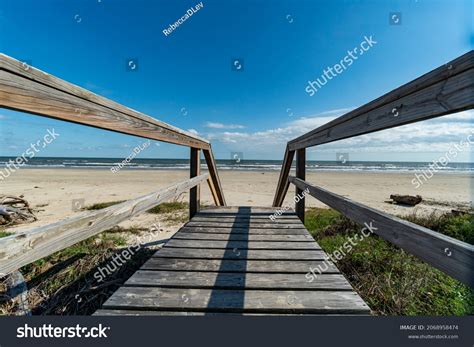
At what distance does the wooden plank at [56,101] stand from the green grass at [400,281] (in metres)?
2.53

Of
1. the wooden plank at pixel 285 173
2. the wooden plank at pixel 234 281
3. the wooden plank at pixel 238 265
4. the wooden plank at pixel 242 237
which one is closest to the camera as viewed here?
the wooden plank at pixel 234 281

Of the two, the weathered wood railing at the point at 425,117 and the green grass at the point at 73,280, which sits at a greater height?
the weathered wood railing at the point at 425,117

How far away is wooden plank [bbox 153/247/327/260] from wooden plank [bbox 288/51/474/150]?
1.09 meters

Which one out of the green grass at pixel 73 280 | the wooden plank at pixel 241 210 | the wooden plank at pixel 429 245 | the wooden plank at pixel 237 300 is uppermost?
the wooden plank at pixel 429 245

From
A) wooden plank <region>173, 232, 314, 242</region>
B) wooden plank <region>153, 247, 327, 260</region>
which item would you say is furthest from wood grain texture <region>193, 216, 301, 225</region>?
wooden plank <region>153, 247, 327, 260</region>

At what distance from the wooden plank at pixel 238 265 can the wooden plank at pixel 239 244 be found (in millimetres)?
313

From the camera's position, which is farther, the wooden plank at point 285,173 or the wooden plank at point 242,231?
the wooden plank at point 285,173

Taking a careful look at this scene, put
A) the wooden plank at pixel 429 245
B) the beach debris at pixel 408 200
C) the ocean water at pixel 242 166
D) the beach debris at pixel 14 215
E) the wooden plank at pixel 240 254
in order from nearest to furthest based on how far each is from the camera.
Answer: the wooden plank at pixel 429 245
the wooden plank at pixel 240 254
the beach debris at pixel 14 215
the beach debris at pixel 408 200
the ocean water at pixel 242 166

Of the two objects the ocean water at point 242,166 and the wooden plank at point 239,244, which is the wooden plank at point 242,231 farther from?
the ocean water at point 242,166

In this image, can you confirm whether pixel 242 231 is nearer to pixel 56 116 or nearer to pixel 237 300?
pixel 237 300

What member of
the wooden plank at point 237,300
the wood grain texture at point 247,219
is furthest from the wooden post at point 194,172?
the wooden plank at point 237,300

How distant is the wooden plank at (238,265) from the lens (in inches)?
72.3

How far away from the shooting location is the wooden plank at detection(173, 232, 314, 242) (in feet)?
8.39

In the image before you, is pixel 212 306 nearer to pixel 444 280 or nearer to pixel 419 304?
pixel 419 304
